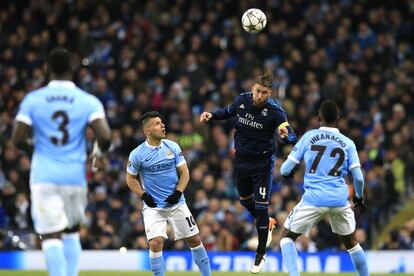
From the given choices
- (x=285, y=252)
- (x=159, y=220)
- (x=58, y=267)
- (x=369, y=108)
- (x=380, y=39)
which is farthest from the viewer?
(x=380, y=39)

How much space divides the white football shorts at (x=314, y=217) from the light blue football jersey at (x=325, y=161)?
0.07 m

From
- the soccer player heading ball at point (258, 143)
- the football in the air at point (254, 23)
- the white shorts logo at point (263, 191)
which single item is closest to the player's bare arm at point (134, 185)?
the soccer player heading ball at point (258, 143)

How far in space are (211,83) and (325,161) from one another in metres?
11.7

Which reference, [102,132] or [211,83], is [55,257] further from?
[211,83]

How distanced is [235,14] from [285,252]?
1484 centimetres

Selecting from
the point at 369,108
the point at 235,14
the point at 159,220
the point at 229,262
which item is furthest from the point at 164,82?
the point at 159,220

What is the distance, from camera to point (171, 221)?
11984 mm

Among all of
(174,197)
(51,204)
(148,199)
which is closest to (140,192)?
(148,199)

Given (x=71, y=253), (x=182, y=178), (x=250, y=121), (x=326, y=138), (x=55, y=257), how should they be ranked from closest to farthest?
(x=55, y=257) < (x=71, y=253) < (x=326, y=138) < (x=182, y=178) < (x=250, y=121)

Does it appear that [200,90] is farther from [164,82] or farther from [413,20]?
[413,20]

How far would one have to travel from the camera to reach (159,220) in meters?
11.9

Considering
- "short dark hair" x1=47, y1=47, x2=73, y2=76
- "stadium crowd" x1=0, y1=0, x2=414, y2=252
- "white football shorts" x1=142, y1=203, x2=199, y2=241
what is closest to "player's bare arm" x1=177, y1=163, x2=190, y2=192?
"white football shorts" x1=142, y1=203, x2=199, y2=241

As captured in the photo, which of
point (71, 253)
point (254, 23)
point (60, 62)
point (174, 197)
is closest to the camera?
point (60, 62)

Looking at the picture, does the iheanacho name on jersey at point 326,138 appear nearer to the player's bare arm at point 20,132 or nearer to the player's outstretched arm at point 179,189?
the player's outstretched arm at point 179,189
